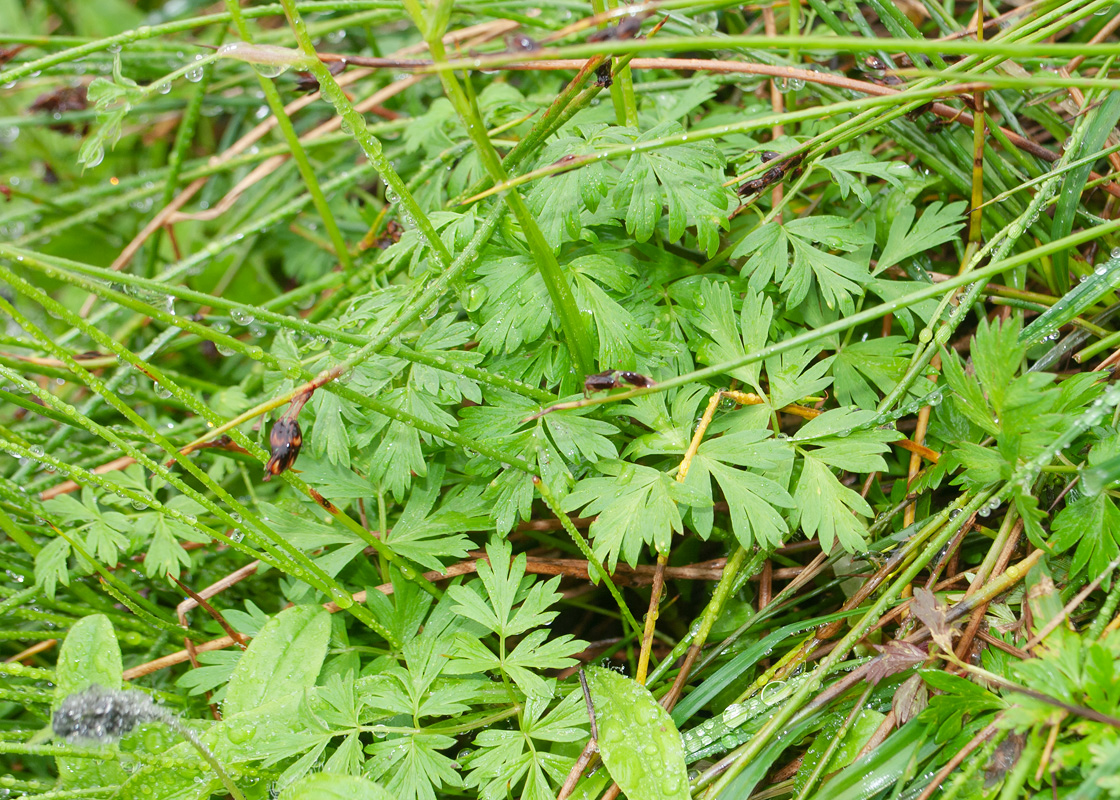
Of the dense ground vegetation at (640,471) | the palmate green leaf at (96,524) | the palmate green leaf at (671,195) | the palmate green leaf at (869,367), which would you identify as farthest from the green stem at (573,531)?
the palmate green leaf at (96,524)

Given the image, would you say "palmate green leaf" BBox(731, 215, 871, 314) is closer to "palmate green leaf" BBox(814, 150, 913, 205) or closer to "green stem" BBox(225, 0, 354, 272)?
"palmate green leaf" BBox(814, 150, 913, 205)

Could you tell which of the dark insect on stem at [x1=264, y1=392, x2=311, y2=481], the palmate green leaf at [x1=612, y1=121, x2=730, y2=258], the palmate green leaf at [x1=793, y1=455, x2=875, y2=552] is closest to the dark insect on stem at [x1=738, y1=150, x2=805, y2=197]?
the palmate green leaf at [x1=612, y1=121, x2=730, y2=258]

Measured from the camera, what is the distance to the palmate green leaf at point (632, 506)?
1.44 metres

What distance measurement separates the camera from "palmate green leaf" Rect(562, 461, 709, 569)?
1.44 m

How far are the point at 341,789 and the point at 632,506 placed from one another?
2.35 ft

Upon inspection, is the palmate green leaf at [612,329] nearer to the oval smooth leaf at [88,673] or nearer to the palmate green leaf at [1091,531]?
the palmate green leaf at [1091,531]

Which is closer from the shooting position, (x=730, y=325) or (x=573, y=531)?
(x=573, y=531)

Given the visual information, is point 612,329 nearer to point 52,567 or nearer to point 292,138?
point 292,138

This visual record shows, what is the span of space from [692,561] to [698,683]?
28 centimetres

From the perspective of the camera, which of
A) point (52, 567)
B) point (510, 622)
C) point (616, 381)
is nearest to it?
point (616, 381)

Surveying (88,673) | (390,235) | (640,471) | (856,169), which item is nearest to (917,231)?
(856,169)

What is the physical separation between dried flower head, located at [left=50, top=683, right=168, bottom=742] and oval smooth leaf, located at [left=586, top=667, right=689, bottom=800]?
2.56 ft

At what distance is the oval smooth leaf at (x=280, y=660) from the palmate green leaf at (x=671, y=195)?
1056mm

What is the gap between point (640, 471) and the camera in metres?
1.51
